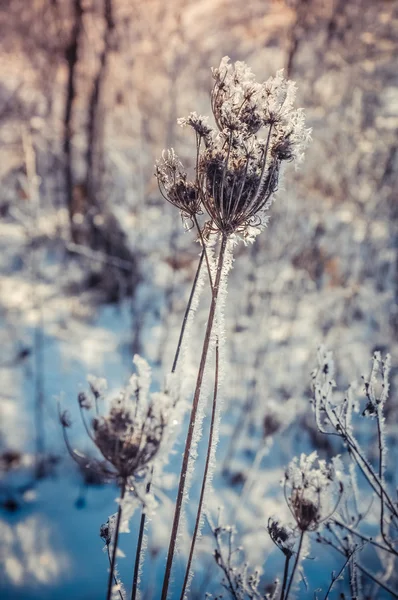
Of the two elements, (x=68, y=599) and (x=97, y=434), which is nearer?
(x=97, y=434)

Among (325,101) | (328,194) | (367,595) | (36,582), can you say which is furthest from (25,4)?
(367,595)

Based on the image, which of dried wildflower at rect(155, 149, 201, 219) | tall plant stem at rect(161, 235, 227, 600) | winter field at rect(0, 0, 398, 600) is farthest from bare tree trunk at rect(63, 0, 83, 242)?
tall plant stem at rect(161, 235, 227, 600)

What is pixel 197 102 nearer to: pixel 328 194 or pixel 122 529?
pixel 328 194

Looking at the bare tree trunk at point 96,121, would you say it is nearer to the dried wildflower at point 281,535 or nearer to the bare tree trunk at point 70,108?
the bare tree trunk at point 70,108

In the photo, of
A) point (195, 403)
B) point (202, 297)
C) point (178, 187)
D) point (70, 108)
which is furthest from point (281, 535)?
point (70, 108)

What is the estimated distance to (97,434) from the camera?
108cm

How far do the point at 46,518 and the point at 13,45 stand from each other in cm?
944

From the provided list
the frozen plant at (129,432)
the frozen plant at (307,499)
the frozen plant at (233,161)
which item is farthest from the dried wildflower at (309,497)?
the frozen plant at (129,432)

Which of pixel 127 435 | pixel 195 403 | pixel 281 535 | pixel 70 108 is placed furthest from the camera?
pixel 70 108

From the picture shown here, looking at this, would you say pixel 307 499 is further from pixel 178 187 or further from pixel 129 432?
pixel 178 187

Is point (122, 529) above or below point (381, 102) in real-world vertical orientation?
below

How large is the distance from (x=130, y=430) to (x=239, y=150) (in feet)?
3.01

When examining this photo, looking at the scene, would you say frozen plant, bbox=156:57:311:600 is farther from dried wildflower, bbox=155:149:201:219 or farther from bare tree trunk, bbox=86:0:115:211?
bare tree trunk, bbox=86:0:115:211

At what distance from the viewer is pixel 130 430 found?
109cm
